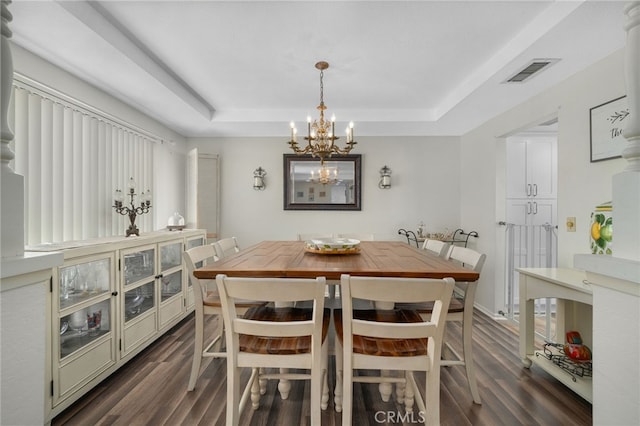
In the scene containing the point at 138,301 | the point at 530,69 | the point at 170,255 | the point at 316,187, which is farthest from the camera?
the point at 316,187

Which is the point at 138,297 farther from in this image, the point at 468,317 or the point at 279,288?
the point at 468,317

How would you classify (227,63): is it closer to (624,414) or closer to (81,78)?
(81,78)

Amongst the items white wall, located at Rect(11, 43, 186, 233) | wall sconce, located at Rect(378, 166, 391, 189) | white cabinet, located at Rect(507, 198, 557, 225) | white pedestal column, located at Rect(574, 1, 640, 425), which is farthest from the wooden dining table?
white cabinet, located at Rect(507, 198, 557, 225)

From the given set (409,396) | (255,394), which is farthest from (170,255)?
(409,396)

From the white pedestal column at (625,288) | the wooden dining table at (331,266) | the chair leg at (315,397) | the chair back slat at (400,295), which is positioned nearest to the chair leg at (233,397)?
the chair leg at (315,397)

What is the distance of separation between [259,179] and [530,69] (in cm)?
327

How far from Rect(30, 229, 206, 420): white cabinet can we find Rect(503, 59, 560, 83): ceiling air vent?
132 inches

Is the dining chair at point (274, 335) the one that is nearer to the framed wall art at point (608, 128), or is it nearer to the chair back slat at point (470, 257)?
the chair back slat at point (470, 257)

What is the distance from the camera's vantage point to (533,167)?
3836 mm

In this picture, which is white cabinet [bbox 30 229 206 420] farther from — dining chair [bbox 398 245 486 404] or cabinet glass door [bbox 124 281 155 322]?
dining chair [bbox 398 245 486 404]

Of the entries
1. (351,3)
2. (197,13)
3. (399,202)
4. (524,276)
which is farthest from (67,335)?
(399,202)

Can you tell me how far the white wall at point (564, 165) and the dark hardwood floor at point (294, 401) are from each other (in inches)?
40.9

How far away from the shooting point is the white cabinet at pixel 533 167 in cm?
383

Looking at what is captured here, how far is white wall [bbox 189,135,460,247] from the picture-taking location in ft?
14.4
